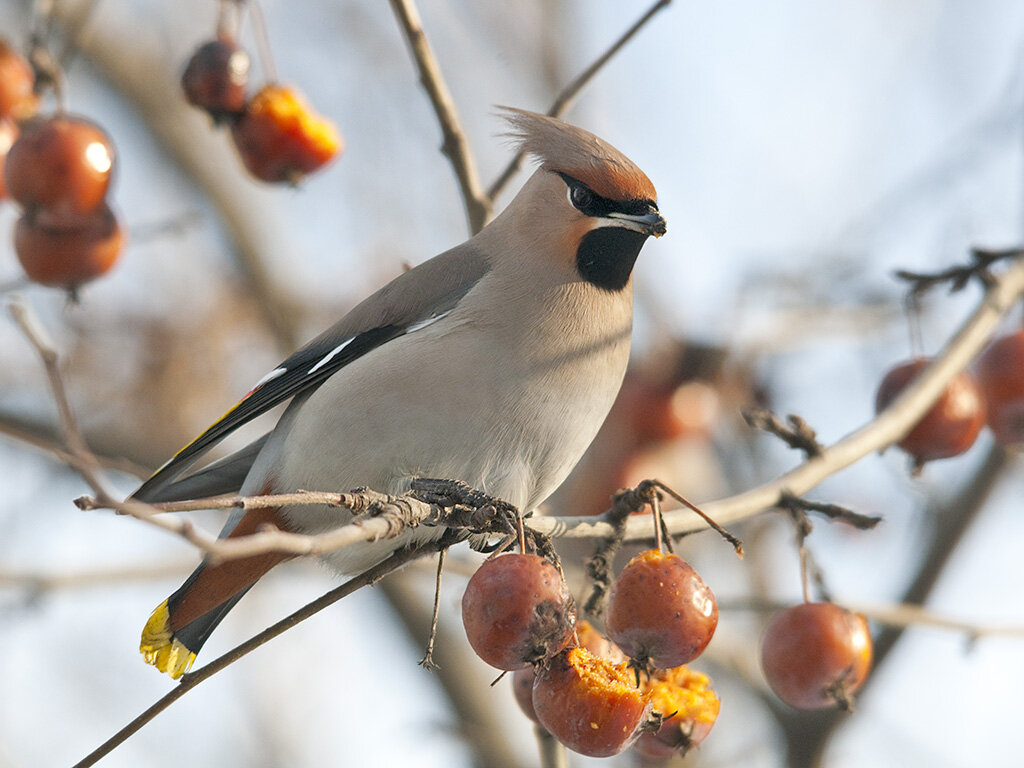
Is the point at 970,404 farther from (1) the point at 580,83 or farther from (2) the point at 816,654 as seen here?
(1) the point at 580,83

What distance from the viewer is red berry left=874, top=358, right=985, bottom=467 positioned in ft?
11.6

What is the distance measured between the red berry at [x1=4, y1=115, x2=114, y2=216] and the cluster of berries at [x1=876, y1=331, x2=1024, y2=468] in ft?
8.15

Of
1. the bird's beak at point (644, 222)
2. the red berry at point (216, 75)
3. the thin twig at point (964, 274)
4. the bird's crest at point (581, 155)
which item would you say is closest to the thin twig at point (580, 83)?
the bird's crest at point (581, 155)

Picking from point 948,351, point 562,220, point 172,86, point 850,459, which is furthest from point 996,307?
point 172,86

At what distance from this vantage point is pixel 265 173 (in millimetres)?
3898

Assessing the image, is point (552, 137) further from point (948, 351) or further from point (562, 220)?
point (948, 351)

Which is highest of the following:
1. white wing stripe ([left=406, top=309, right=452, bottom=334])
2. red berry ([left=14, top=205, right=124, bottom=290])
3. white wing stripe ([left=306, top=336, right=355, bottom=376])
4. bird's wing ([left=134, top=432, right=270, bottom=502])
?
red berry ([left=14, top=205, right=124, bottom=290])

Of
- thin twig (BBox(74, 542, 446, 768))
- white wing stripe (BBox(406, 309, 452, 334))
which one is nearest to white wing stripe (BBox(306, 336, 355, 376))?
white wing stripe (BBox(406, 309, 452, 334))

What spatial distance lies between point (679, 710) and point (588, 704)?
365mm

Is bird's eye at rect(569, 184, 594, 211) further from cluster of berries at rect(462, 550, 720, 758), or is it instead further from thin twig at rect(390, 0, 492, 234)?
cluster of berries at rect(462, 550, 720, 758)

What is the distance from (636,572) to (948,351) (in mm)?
1762

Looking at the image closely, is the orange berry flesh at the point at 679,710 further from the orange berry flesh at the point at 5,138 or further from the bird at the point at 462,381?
the orange berry flesh at the point at 5,138

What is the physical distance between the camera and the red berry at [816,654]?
9.11 feet

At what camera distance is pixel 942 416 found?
11.6 feet
